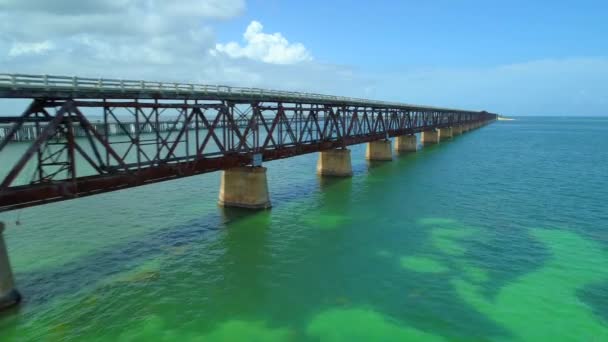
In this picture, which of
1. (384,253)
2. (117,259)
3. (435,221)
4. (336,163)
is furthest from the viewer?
(336,163)

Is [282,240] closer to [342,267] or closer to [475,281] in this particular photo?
[342,267]

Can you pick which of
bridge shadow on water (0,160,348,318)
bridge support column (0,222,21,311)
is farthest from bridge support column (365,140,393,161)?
bridge support column (0,222,21,311)

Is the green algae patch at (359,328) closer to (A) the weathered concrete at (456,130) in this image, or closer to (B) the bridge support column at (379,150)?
(B) the bridge support column at (379,150)

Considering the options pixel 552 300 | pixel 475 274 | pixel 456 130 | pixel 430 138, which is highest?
pixel 456 130

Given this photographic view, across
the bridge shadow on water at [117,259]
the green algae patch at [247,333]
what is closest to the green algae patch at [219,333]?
the green algae patch at [247,333]

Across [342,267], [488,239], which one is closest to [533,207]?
[488,239]

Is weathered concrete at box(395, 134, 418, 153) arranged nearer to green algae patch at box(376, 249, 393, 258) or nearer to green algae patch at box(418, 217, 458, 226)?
green algae patch at box(418, 217, 458, 226)

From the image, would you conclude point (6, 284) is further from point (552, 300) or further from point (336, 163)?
point (336, 163)

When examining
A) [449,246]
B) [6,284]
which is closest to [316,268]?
[449,246]
